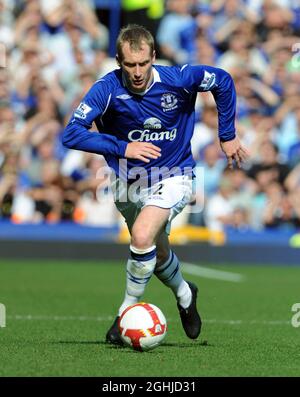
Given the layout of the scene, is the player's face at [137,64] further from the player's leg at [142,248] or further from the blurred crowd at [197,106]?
the blurred crowd at [197,106]

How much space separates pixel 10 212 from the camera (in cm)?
1628

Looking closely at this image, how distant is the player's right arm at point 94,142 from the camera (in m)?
7.38

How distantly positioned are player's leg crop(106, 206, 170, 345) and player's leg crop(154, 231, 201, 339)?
28cm

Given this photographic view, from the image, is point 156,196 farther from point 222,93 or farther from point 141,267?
point 222,93

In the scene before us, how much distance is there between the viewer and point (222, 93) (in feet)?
26.7

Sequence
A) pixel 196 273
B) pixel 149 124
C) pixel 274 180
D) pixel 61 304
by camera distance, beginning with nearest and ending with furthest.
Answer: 1. pixel 149 124
2. pixel 61 304
3. pixel 196 273
4. pixel 274 180

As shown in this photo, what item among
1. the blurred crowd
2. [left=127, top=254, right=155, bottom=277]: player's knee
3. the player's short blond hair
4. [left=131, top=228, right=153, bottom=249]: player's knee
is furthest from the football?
the blurred crowd

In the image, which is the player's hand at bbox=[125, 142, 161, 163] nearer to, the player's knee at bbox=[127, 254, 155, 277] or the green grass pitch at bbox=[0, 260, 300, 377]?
the player's knee at bbox=[127, 254, 155, 277]

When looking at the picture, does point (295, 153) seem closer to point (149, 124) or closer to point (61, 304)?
point (61, 304)

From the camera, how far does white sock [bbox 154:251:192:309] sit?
8.04 metres
